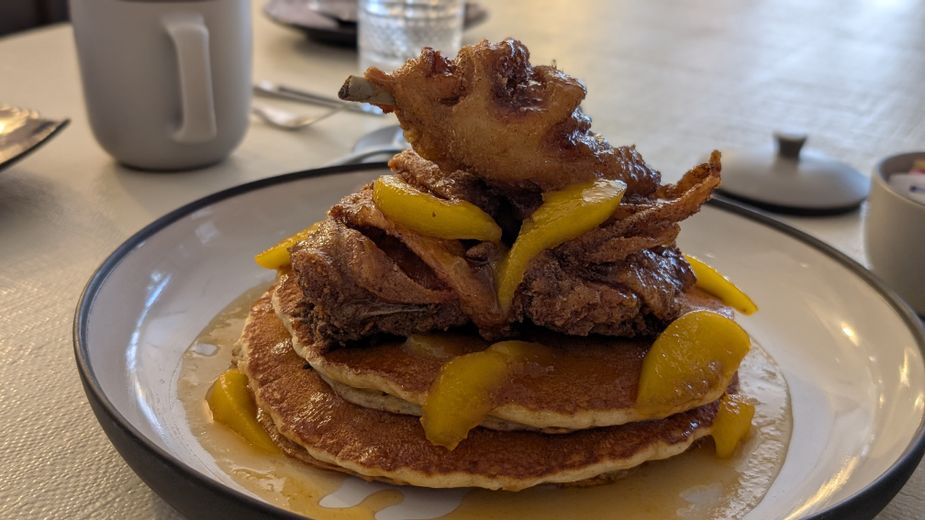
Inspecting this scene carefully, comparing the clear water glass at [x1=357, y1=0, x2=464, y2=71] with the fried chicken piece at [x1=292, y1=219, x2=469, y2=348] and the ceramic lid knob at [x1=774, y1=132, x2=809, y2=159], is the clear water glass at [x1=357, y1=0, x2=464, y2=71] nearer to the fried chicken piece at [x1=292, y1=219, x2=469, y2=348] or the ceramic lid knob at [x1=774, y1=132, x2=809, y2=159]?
the ceramic lid knob at [x1=774, y1=132, x2=809, y2=159]

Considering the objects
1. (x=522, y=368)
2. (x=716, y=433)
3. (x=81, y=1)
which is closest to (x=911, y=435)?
(x=716, y=433)

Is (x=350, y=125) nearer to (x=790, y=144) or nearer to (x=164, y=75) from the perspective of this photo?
(x=164, y=75)

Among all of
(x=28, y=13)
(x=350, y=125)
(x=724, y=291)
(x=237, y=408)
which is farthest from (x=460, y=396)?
(x=28, y=13)

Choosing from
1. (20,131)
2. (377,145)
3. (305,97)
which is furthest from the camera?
(305,97)

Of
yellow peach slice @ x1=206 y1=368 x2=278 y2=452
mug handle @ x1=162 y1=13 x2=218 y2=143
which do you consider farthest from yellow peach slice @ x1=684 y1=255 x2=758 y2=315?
mug handle @ x1=162 y1=13 x2=218 y2=143

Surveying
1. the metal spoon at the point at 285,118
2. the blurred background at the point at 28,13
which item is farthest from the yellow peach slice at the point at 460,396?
the blurred background at the point at 28,13

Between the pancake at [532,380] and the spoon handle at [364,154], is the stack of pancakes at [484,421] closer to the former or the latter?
the pancake at [532,380]

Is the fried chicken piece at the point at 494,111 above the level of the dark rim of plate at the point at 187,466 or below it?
above
